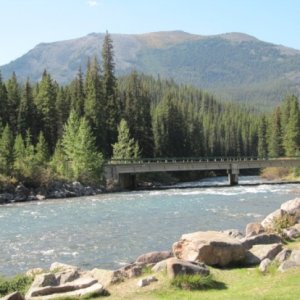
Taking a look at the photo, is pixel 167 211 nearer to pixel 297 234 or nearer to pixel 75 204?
pixel 75 204

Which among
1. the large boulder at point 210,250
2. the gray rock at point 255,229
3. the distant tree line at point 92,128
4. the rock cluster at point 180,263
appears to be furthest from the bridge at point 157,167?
the large boulder at point 210,250

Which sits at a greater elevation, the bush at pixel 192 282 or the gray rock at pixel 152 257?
the bush at pixel 192 282

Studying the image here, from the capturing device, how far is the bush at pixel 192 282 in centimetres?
1591

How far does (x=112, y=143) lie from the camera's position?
101 m

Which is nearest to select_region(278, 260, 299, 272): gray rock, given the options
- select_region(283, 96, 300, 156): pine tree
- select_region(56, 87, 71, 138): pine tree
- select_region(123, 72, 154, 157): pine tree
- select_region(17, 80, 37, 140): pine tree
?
select_region(17, 80, 37, 140): pine tree

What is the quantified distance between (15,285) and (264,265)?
8.36m

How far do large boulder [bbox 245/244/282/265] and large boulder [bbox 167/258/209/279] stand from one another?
2.85m

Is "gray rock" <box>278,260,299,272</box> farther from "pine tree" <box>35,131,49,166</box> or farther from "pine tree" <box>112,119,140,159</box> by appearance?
"pine tree" <box>112,119,140,159</box>

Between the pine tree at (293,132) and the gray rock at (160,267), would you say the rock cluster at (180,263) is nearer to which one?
the gray rock at (160,267)

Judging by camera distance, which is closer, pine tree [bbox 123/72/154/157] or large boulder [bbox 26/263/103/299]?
large boulder [bbox 26/263/103/299]

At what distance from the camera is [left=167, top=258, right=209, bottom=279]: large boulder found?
1630 centimetres

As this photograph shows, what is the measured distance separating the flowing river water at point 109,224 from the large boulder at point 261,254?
748 centimetres

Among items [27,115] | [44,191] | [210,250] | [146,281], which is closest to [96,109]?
[27,115]

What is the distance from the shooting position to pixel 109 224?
3978 cm
